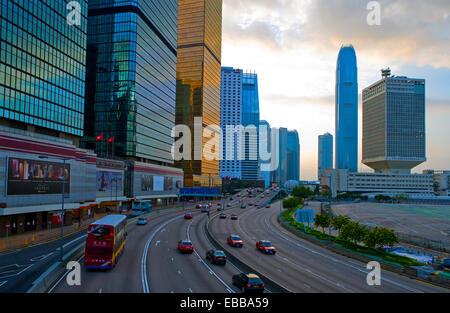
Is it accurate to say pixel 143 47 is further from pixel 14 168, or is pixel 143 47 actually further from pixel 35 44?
pixel 14 168

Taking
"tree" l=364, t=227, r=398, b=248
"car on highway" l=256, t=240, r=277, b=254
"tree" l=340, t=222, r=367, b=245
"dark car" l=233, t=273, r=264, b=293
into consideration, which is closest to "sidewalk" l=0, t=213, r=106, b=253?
"car on highway" l=256, t=240, r=277, b=254

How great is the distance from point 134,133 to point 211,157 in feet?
303

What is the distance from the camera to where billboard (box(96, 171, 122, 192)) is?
8300cm

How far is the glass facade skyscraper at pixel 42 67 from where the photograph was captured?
53844mm

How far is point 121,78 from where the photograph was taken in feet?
341

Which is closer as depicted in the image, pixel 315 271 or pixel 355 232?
pixel 315 271

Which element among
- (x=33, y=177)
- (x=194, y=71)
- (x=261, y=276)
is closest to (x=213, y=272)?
(x=261, y=276)

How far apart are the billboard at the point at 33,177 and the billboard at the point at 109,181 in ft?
73.4

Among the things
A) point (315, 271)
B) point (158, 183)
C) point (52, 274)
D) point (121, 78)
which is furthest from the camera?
point (158, 183)

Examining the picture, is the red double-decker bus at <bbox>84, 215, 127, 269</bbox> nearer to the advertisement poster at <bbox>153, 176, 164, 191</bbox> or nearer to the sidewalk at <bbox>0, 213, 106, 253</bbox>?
the sidewalk at <bbox>0, 213, 106, 253</bbox>

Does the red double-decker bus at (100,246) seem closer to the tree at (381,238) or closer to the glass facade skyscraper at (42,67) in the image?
the tree at (381,238)

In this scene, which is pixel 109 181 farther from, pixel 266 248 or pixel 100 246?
pixel 100 246

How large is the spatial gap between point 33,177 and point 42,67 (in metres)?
20.9
